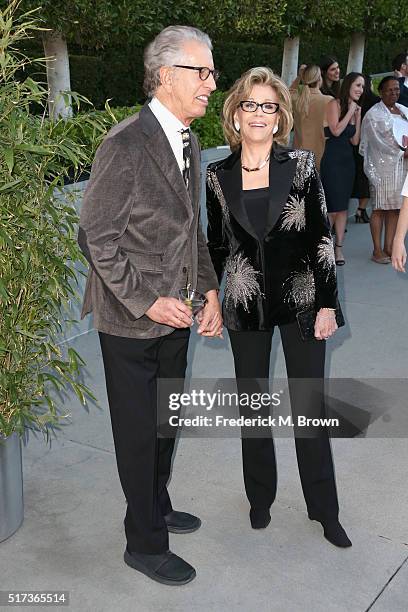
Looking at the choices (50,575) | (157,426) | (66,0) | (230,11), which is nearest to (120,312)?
(157,426)

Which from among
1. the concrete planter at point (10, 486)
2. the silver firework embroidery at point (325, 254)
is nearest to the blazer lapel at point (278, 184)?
the silver firework embroidery at point (325, 254)

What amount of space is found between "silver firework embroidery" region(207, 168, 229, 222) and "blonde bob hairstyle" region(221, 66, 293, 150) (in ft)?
0.67

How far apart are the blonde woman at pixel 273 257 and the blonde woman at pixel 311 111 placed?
17.6ft

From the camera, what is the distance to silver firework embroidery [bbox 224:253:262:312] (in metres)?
3.69

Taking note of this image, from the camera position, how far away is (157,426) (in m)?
3.51

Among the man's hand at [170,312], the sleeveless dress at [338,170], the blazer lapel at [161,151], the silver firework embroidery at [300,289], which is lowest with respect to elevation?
the sleeveless dress at [338,170]

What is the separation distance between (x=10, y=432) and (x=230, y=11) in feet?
26.5

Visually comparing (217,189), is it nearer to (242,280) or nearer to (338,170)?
(242,280)

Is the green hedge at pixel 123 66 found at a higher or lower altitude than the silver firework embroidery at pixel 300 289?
lower

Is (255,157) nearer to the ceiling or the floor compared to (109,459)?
nearer to the ceiling

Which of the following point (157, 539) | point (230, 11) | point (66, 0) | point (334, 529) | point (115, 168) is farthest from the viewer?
point (230, 11)

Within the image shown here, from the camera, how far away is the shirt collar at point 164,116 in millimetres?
3277

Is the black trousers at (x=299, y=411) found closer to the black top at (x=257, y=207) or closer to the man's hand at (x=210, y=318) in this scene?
the man's hand at (x=210, y=318)

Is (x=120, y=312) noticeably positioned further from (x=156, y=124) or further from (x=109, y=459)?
(x=109, y=459)
